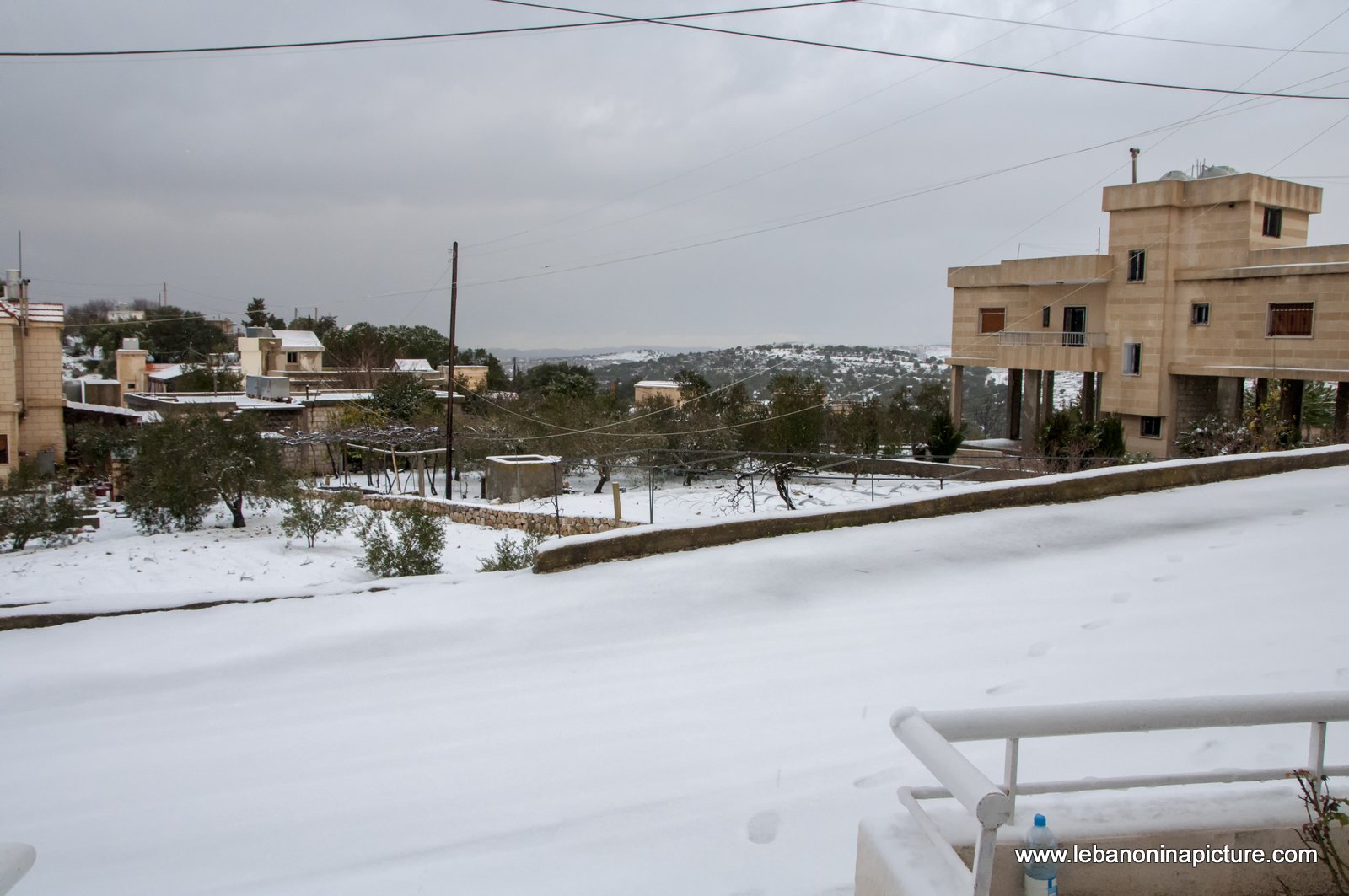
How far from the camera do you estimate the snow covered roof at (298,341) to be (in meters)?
59.2

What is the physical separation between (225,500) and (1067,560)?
1979cm

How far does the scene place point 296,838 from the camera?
4047 millimetres

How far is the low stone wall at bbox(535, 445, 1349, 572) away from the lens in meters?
8.24

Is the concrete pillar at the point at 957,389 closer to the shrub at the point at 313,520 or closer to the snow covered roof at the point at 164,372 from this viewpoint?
the shrub at the point at 313,520

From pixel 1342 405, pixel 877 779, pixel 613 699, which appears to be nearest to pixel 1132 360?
pixel 1342 405

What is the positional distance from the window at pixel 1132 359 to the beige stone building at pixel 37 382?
3306 cm

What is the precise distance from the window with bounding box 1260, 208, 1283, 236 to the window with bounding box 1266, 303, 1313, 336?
118 inches

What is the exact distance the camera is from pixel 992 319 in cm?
3188

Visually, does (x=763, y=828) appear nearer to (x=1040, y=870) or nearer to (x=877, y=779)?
(x=877, y=779)

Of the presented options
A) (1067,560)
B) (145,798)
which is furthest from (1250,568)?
(145,798)

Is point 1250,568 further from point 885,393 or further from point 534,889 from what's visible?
point 885,393

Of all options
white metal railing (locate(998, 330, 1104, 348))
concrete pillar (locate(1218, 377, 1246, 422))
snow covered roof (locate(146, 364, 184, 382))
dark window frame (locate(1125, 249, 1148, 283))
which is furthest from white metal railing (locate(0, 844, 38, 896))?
snow covered roof (locate(146, 364, 184, 382))

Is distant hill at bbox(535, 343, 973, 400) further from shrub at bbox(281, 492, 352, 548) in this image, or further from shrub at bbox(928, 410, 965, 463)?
shrub at bbox(281, 492, 352, 548)

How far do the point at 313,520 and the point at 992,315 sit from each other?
23.1 metres
